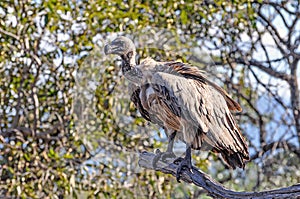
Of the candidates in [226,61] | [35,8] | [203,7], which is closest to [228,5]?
[203,7]

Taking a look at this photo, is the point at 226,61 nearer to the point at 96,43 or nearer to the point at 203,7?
the point at 203,7

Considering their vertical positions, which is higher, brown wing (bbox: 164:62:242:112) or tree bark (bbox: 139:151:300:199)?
brown wing (bbox: 164:62:242:112)

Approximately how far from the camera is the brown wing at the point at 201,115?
1.91m

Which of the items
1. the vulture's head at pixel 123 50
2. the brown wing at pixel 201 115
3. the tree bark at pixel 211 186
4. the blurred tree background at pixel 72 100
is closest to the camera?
the tree bark at pixel 211 186

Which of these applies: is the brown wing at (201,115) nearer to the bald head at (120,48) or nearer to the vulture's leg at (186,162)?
the vulture's leg at (186,162)

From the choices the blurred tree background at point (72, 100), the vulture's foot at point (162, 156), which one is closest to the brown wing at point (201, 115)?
the vulture's foot at point (162, 156)

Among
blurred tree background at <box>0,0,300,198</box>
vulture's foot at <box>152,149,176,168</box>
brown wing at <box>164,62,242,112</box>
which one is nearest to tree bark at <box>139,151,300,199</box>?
vulture's foot at <box>152,149,176,168</box>

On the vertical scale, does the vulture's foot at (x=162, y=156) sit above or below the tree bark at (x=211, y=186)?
above

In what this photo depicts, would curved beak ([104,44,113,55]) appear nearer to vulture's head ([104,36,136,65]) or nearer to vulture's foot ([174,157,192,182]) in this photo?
vulture's head ([104,36,136,65])

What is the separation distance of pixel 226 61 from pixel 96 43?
0.86m

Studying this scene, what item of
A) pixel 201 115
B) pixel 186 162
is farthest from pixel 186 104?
pixel 186 162

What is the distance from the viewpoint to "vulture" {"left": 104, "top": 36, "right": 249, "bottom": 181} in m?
1.91

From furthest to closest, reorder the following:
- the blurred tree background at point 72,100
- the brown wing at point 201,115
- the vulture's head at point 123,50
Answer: the blurred tree background at point 72,100, the vulture's head at point 123,50, the brown wing at point 201,115

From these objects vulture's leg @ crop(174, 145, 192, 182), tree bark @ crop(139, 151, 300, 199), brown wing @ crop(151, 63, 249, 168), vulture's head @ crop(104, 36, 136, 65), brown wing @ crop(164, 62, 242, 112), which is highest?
vulture's head @ crop(104, 36, 136, 65)
